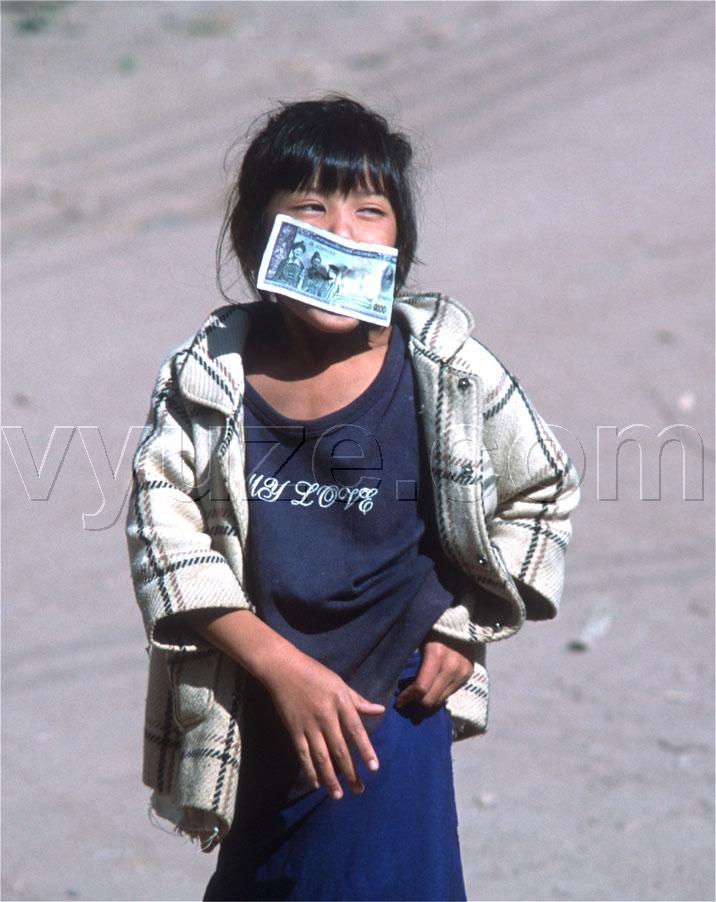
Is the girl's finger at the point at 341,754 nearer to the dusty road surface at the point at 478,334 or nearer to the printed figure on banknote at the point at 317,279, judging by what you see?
the printed figure on banknote at the point at 317,279

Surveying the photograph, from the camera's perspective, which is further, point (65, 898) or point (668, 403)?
point (668, 403)

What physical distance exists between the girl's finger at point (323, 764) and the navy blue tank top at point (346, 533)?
0.11 meters

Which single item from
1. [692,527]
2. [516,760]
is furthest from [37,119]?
[516,760]

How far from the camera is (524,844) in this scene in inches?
116

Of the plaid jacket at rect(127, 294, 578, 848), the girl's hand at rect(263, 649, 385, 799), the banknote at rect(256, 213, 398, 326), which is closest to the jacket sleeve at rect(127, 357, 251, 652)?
the plaid jacket at rect(127, 294, 578, 848)

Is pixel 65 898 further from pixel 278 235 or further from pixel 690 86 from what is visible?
pixel 690 86

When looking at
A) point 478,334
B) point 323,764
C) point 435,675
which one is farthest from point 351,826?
point 478,334

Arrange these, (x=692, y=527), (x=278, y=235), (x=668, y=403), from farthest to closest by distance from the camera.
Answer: (x=668, y=403) → (x=692, y=527) → (x=278, y=235)

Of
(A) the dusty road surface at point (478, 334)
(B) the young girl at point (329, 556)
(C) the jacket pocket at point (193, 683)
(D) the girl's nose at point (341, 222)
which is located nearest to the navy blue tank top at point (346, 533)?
(B) the young girl at point (329, 556)

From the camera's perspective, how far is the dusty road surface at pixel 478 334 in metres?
3.08

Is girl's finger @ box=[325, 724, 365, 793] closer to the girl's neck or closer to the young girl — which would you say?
the young girl

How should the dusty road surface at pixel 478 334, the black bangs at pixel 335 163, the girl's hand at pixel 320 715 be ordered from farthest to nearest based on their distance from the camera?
the dusty road surface at pixel 478 334 < the black bangs at pixel 335 163 < the girl's hand at pixel 320 715

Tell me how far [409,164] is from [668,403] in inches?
134

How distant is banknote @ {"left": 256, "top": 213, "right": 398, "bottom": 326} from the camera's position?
1.70 metres
